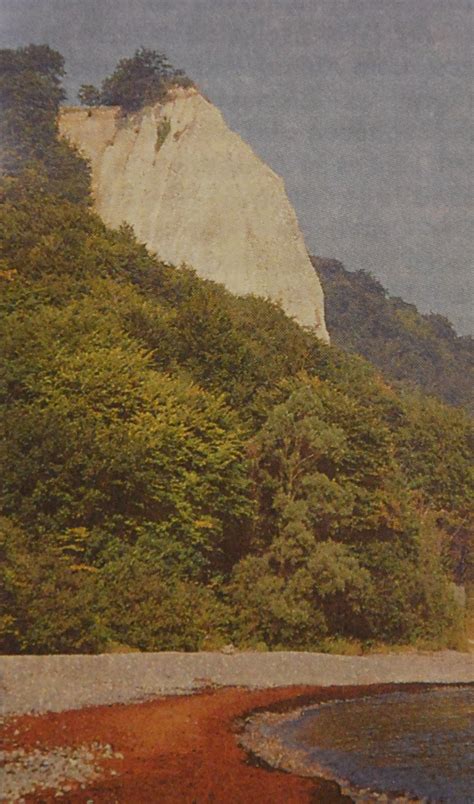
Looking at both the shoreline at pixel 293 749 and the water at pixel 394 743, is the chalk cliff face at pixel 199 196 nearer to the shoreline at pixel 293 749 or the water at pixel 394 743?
the shoreline at pixel 293 749

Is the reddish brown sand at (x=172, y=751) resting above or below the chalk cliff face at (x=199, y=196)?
below

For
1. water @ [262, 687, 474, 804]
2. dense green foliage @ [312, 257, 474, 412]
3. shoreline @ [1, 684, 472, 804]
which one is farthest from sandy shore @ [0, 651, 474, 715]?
dense green foliage @ [312, 257, 474, 412]

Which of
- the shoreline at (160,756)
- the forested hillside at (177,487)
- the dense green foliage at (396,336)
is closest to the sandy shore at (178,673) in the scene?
the shoreline at (160,756)

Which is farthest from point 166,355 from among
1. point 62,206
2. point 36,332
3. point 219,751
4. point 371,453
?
point 219,751

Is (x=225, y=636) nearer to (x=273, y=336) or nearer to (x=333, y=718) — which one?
(x=333, y=718)

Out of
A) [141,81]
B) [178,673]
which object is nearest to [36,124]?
[141,81]

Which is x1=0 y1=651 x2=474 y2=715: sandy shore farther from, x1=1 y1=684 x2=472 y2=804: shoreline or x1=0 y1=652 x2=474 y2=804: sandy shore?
x1=1 y1=684 x2=472 y2=804: shoreline

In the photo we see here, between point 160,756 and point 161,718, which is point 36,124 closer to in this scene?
point 161,718
